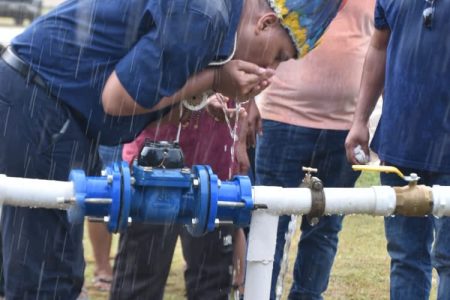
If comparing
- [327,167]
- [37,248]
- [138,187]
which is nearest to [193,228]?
[138,187]

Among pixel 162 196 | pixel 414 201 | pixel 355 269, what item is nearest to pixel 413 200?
pixel 414 201

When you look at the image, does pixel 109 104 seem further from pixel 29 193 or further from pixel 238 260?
pixel 238 260

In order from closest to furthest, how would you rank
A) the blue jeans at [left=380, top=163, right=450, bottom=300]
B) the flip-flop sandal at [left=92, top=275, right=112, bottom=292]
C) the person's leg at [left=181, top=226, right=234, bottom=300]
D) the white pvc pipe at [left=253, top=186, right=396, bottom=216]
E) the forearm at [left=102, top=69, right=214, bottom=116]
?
the white pvc pipe at [left=253, top=186, right=396, bottom=216]
the forearm at [left=102, top=69, right=214, bottom=116]
the blue jeans at [left=380, top=163, right=450, bottom=300]
the person's leg at [left=181, top=226, right=234, bottom=300]
the flip-flop sandal at [left=92, top=275, right=112, bottom=292]

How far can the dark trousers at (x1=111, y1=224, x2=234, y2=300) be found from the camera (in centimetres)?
409

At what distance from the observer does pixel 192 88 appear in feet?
9.31

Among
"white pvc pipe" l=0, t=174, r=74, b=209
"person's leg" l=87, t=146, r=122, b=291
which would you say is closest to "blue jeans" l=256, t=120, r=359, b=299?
"person's leg" l=87, t=146, r=122, b=291

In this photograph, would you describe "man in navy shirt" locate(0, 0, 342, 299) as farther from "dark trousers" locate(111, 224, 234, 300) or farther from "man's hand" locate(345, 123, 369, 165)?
"man's hand" locate(345, 123, 369, 165)

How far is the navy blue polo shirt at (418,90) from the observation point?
3672 millimetres

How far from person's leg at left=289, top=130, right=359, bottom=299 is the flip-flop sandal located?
127 cm

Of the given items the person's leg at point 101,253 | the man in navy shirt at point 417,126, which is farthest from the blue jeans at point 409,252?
the person's leg at point 101,253

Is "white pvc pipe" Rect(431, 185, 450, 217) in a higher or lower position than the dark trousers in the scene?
higher

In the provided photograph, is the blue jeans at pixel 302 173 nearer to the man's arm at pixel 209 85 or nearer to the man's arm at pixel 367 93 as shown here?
the man's arm at pixel 367 93

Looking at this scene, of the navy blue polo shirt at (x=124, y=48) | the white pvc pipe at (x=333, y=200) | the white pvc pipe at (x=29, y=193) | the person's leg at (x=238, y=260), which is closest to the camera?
the white pvc pipe at (x=29, y=193)

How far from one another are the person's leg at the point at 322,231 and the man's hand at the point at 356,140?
1.09 feet
